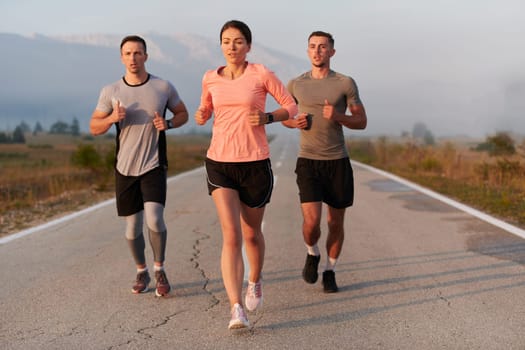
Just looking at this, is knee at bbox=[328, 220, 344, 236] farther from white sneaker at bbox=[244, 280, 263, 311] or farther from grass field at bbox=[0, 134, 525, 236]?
grass field at bbox=[0, 134, 525, 236]

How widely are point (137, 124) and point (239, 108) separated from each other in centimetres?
120

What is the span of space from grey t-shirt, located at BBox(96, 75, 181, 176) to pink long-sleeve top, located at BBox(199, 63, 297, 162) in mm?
894

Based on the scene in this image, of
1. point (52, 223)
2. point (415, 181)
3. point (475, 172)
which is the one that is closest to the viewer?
point (52, 223)

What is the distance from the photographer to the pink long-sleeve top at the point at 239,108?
4.12 m

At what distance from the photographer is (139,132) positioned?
4.97m

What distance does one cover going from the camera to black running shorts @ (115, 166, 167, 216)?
4.95 m

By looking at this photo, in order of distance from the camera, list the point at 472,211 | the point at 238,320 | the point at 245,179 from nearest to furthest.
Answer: the point at 238,320, the point at 245,179, the point at 472,211

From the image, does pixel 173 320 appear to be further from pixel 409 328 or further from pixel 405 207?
pixel 405 207

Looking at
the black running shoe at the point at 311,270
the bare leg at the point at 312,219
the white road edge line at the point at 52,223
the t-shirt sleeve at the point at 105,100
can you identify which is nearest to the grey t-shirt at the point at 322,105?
the bare leg at the point at 312,219

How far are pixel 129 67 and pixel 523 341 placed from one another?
3506mm

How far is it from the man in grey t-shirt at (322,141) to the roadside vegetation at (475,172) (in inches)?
176

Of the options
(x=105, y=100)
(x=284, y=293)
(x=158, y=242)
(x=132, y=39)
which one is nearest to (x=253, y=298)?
(x=284, y=293)

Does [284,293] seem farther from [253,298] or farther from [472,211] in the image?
[472,211]

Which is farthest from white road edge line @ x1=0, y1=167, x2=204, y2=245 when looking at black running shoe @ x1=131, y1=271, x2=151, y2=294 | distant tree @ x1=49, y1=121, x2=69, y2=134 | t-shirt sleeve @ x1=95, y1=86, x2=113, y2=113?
distant tree @ x1=49, y1=121, x2=69, y2=134
